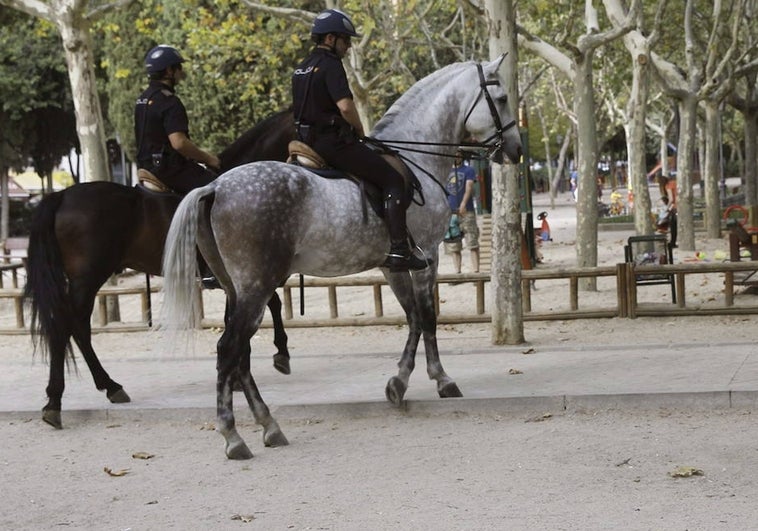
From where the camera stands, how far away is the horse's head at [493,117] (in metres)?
9.84

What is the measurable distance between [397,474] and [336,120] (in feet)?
9.12

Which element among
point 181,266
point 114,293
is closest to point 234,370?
point 181,266

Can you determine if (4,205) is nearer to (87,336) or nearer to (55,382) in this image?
(87,336)

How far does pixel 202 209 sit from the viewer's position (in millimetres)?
8312

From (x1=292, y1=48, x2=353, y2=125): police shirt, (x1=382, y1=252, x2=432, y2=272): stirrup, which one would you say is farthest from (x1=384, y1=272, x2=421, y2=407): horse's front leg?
(x1=292, y1=48, x2=353, y2=125): police shirt

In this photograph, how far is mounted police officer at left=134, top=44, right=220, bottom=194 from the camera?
32.6 ft

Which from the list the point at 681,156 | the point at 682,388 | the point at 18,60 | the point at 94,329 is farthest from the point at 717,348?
the point at 18,60

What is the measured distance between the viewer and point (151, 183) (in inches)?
412

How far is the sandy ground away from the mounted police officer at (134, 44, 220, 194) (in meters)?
1.99

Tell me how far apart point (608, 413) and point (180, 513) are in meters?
3.49

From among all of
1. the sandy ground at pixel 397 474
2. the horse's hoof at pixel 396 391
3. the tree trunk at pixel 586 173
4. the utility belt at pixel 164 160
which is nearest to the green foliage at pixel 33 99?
the tree trunk at pixel 586 173

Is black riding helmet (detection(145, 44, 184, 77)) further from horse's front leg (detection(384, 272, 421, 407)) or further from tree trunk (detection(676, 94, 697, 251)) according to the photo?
tree trunk (detection(676, 94, 697, 251))

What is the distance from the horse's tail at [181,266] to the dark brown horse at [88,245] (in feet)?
5.30

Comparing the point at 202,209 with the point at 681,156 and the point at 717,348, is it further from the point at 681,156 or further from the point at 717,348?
the point at 681,156
